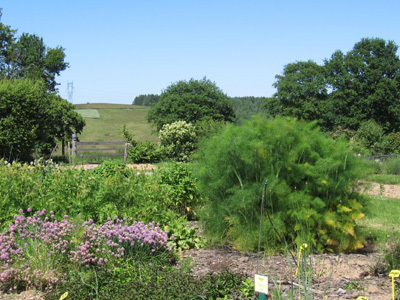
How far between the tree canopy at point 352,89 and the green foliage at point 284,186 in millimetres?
29558

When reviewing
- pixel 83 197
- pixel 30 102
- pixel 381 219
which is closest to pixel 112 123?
pixel 30 102

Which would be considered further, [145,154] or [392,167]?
[145,154]

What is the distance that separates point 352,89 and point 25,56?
25702 mm

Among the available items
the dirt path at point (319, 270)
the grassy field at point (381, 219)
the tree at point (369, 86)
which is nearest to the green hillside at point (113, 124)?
the tree at point (369, 86)

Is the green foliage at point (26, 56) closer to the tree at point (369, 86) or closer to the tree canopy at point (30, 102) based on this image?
the tree canopy at point (30, 102)

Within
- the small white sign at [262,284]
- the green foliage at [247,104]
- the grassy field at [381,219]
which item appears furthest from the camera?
the green foliage at [247,104]

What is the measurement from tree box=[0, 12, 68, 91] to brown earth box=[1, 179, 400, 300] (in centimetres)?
3017

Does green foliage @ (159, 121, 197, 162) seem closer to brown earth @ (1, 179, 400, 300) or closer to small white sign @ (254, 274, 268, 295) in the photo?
brown earth @ (1, 179, 400, 300)

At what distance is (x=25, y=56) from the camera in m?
32.3

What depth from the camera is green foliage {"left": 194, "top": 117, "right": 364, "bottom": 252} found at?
455 centimetres

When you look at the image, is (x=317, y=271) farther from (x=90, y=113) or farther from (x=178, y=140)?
(x=90, y=113)

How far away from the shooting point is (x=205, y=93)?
34.2 m

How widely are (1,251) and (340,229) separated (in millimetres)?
3375

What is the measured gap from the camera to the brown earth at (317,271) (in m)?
3.48
